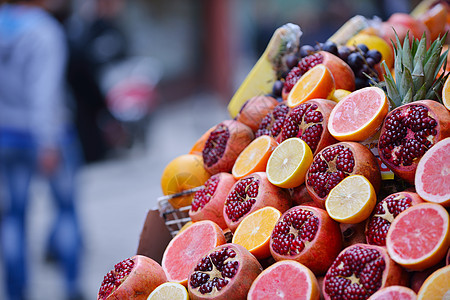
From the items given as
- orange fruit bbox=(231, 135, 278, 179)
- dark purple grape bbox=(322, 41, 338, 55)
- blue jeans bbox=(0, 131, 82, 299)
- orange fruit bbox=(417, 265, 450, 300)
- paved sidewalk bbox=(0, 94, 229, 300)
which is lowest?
paved sidewalk bbox=(0, 94, 229, 300)

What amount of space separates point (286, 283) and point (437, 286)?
1.30ft

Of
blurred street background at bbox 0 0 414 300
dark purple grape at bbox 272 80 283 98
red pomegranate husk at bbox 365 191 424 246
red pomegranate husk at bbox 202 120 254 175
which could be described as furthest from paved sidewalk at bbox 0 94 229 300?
red pomegranate husk at bbox 365 191 424 246

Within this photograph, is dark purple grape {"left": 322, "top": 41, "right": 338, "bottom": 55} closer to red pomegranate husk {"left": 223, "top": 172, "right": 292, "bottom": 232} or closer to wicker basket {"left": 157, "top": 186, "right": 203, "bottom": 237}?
red pomegranate husk {"left": 223, "top": 172, "right": 292, "bottom": 232}

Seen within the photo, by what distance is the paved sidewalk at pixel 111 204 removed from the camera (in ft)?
15.4

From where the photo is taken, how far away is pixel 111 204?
6.48 m

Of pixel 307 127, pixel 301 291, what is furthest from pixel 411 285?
pixel 307 127

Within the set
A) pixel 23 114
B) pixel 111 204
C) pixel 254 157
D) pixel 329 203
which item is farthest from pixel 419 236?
pixel 111 204

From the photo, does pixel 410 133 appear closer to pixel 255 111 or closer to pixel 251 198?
pixel 251 198

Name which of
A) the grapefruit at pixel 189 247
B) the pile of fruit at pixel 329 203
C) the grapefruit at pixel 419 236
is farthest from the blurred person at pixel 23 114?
the grapefruit at pixel 419 236

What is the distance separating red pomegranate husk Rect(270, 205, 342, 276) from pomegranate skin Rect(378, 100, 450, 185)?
25 cm

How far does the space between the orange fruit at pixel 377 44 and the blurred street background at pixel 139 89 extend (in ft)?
4.11

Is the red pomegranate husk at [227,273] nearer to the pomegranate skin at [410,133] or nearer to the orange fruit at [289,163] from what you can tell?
the orange fruit at [289,163]

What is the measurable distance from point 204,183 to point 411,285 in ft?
3.27

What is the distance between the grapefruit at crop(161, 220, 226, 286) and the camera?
1615 mm
